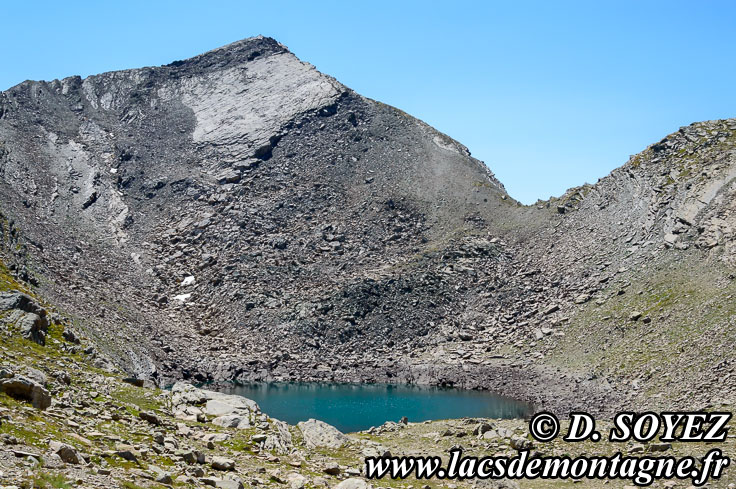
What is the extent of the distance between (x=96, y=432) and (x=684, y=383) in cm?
5595

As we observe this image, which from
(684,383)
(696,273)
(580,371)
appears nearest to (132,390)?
(684,383)

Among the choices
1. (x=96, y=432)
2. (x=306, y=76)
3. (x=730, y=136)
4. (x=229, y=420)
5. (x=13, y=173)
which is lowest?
(x=229, y=420)

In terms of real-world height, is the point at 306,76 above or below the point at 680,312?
above

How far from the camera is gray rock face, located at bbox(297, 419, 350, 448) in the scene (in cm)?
3803

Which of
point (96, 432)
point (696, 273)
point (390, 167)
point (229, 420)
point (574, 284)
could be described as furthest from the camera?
point (390, 167)

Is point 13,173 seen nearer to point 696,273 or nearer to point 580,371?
point 580,371

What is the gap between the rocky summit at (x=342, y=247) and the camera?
77000 millimetres

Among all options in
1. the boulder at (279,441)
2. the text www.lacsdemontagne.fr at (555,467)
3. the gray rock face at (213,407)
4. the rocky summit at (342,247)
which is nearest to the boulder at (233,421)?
the gray rock face at (213,407)

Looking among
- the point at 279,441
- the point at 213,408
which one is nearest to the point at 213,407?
the point at 213,408

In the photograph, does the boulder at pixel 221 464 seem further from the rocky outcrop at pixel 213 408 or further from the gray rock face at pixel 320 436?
the gray rock face at pixel 320 436

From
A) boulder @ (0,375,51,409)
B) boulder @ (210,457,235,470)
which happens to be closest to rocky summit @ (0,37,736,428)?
boulder @ (0,375,51,409)

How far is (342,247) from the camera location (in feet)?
372

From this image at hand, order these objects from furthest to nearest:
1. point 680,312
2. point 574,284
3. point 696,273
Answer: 1. point 574,284
2. point 696,273
3. point 680,312

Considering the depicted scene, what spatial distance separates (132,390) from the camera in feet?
116
